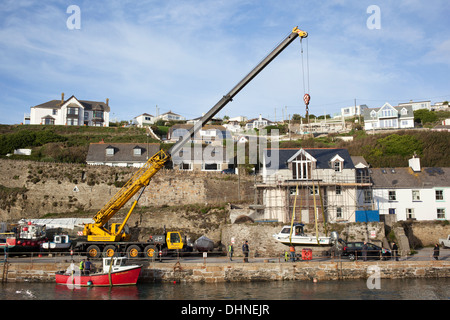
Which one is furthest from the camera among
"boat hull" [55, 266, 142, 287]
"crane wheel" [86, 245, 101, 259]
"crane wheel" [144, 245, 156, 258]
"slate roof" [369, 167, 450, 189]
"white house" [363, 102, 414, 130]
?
"white house" [363, 102, 414, 130]

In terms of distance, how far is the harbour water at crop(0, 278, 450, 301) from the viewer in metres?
21.7

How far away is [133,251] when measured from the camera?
1119 inches

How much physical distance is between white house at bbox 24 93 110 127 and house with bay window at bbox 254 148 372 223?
54.3 m

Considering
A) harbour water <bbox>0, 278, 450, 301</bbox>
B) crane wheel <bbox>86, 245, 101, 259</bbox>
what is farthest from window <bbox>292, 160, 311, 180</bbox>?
crane wheel <bbox>86, 245, 101, 259</bbox>

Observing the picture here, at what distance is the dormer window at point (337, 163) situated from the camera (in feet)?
127

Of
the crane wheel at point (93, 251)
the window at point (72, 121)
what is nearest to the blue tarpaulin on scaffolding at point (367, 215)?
the crane wheel at point (93, 251)

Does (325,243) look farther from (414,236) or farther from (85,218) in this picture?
(85,218)

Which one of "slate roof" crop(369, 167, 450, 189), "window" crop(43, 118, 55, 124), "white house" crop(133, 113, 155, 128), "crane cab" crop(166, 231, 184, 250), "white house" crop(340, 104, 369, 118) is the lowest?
"crane cab" crop(166, 231, 184, 250)

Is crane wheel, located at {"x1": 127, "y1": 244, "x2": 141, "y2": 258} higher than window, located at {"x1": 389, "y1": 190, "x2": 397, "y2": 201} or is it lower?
lower

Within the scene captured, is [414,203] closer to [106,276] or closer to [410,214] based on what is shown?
[410,214]

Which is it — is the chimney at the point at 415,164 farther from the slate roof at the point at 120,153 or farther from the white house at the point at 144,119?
the white house at the point at 144,119

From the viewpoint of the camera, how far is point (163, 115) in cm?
11344

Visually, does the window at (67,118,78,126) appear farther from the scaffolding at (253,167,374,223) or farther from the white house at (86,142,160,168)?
the scaffolding at (253,167,374,223)
